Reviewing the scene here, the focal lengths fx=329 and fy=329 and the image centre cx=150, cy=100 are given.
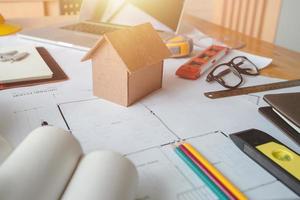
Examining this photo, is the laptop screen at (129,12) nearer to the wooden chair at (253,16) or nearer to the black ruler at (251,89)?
the black ruler at (251,89)

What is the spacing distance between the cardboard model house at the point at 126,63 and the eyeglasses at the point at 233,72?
0.16m

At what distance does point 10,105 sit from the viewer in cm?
62

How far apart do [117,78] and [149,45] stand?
0.34 feet

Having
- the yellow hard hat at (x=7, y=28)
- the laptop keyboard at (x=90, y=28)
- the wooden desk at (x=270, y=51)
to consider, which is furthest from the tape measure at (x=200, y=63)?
the yellow hard hat at (x=7, y=28)

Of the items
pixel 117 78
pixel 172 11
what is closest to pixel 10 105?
pixel 117 78

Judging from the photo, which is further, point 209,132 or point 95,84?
point 95,84

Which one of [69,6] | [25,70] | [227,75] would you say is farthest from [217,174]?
[69,6]

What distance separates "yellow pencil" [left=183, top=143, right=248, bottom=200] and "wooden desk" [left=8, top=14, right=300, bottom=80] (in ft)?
1.45

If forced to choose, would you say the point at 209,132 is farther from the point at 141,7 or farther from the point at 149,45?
the point at 141,7

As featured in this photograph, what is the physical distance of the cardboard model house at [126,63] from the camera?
2.00 ft

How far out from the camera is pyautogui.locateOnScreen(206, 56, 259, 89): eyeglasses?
2.55 ft

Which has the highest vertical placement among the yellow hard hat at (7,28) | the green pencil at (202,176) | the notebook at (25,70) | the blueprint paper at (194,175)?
the yellow hard hat at (7,28)

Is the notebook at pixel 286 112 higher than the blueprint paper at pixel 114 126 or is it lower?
higher

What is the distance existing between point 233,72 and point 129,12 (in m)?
0.56
